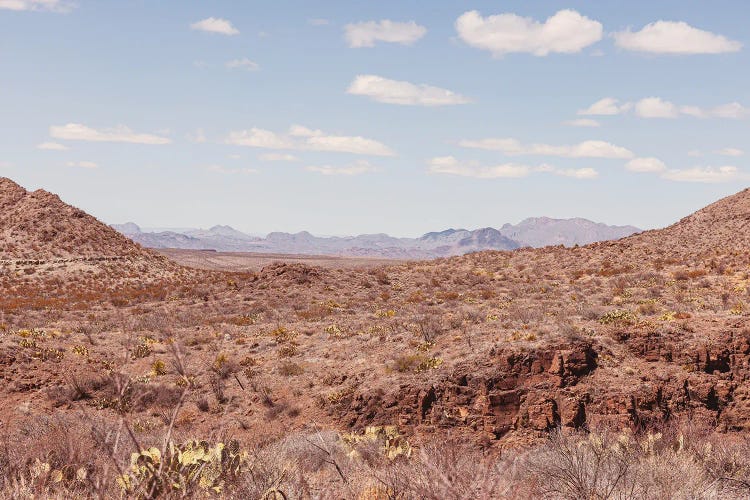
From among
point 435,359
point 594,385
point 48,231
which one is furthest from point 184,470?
point 48,231

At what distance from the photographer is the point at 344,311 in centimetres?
2853

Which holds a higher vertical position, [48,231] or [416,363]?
[48,231]

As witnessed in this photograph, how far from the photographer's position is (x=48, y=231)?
5522 cm

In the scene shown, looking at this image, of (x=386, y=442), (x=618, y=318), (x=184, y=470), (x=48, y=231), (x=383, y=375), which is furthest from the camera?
(x=48, y=231)

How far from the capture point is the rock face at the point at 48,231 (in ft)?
172

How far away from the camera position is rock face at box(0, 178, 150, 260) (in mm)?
52281

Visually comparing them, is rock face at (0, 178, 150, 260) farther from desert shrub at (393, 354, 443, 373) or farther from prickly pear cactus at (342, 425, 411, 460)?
prickly pear cactus at (342, 425, 411, 460)

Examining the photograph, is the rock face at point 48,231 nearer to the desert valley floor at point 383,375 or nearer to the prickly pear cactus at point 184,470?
the desert valley floor at point 383,375

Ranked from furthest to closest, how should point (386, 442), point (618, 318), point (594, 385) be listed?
point (618, 318)
point (594, 385)
point (386, 442)

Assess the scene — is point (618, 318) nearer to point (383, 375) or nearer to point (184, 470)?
point (383, 375)

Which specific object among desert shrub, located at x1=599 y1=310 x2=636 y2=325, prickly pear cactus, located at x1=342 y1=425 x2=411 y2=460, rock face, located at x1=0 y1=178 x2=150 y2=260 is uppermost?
rock face, located at x1=0 y1=178 x2=150 y2=260

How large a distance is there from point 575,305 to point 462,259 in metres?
24.2

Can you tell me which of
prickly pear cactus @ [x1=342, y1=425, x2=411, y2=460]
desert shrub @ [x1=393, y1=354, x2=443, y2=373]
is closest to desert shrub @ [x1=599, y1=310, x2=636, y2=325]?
desert shrub @ [x1=393, y1=354, x2=443, y2=373]

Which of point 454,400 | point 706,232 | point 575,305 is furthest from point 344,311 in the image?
point 706,232
